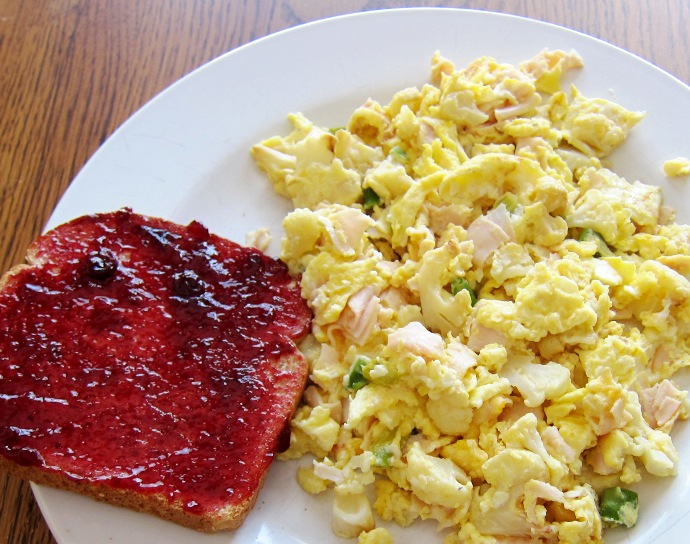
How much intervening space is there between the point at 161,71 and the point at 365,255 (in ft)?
5.86

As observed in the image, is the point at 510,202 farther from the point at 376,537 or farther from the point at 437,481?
the point at 376,537

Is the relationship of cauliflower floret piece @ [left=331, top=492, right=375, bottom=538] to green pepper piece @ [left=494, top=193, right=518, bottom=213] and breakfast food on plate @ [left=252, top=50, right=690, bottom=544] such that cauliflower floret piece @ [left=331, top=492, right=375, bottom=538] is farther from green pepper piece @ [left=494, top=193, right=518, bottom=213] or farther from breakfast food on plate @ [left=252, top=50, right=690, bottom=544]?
green pepper piece @ [left=494, top=193, right=518, bottom=213]

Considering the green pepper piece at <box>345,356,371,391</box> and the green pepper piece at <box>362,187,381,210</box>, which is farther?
the green pepper piece at <box>362,187,381,210</box>

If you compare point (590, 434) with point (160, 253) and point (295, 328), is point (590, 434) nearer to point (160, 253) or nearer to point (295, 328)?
point (295, 328)

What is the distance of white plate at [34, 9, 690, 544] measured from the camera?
285 cm

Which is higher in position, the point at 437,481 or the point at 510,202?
the point at 510,202

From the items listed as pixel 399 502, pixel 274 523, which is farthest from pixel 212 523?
Result: pixel 399 502

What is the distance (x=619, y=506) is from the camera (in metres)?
2.15

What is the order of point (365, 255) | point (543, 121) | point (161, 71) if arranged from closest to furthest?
point (365, 255) < point (543, 121) < point (161, 71)

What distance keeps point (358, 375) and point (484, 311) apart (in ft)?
1.54

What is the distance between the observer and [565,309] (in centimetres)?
222

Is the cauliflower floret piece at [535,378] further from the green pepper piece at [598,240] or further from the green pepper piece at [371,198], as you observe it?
the green pepper piece at [371,198]

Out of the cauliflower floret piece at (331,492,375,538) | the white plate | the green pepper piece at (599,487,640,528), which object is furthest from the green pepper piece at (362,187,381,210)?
the green pepper piece at (599,487,640,528)

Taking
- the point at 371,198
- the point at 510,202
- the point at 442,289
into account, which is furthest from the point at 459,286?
the point at 371,198
